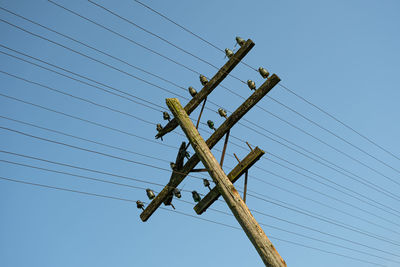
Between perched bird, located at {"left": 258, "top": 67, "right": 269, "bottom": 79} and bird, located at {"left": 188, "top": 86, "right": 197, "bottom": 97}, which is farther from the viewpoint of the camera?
bird, located at {"left": 188, "top": 86, "right": 197, "bottom": 97}

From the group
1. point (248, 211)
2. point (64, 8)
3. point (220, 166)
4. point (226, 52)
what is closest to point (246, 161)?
point (220, 166)

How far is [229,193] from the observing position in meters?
5.80

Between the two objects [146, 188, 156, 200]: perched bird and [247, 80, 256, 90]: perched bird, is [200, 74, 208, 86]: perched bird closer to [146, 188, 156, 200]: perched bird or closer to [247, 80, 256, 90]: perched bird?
[247, 80, 256, 90]: perched bird

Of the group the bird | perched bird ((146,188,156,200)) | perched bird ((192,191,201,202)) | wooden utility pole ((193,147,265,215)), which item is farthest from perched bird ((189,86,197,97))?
perched bird ((146,188,156,200))

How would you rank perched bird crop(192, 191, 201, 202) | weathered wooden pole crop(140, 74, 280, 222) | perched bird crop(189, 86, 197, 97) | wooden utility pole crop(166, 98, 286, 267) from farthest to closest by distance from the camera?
perched bird crop(189, 86, 197, 97)
perched bird crop(192, 191, 201, 202)
weathered wooden pole crop(140, 74, 280, 222)
wooden utility pole crop(166, 98, 286, 267)

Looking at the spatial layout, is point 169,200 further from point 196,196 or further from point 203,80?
point 203,80

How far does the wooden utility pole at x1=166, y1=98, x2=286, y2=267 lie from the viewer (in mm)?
5254

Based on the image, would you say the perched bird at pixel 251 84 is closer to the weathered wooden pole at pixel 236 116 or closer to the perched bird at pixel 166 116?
the weathered wooden pole at pixel 236 116

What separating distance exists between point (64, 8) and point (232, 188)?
3.92 meters

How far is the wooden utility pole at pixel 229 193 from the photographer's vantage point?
17.2 ft

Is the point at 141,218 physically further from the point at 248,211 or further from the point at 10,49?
the point at 10,49

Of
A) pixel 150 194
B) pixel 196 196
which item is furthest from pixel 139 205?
pixel 196 196

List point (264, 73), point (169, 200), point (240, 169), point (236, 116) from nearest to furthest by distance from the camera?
1. point (240, 169)
2. point (236, 116)
3. point (264, 73)
4. point (169, 200)

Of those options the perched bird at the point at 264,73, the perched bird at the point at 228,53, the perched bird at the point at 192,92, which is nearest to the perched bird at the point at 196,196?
the perched bird at the point at 192,92
